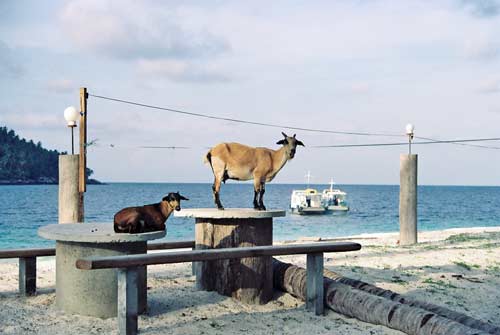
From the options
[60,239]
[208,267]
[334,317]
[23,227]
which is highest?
[60,239]

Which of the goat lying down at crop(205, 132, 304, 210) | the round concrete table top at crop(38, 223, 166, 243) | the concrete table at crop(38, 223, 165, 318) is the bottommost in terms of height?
the concrete table at crop(38, 223, 165, 318)

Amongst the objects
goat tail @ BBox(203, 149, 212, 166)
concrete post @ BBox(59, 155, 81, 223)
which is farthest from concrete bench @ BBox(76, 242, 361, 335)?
concrete post @ BBox(59, 155, 81, 223)

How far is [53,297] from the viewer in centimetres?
668

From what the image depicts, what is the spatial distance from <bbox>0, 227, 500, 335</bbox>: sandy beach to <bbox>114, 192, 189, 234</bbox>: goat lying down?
3.11 feet

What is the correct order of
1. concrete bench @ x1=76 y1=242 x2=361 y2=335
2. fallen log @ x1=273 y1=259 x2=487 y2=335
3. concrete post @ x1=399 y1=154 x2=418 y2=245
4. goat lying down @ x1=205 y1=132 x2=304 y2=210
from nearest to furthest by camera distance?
1. concrete bench @ x1=76 y1=242 x2=361 y2=335
2. fallen log @ x1=273 y1=259 x2=487 y2=335
3. goat lying down @ x1=205 y1=132 x2=304 y2=210
4. concrete post @ x1=399 y1=154 x2=418 y2=245

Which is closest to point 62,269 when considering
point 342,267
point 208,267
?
point 208,267

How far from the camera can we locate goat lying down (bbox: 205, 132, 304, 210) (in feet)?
22.1

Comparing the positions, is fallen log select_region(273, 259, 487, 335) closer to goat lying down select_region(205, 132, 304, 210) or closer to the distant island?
Answer: goat lying down select_region(205, 132, 304, 210)

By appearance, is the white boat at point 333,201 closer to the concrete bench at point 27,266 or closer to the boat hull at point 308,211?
the boat hull at point 308,211

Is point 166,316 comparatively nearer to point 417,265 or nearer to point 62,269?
point 62,269

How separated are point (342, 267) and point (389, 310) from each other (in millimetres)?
3259

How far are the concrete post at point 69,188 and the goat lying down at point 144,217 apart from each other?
10.6 feet

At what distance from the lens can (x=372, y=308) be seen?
569 cm

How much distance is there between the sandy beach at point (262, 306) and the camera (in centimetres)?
550
